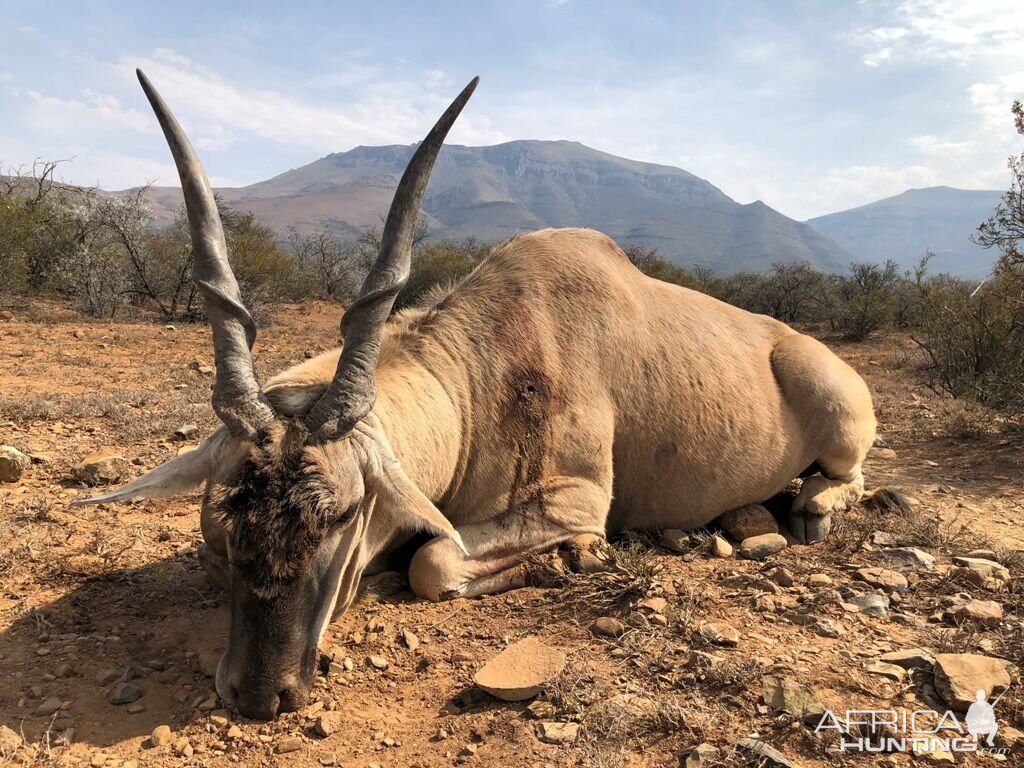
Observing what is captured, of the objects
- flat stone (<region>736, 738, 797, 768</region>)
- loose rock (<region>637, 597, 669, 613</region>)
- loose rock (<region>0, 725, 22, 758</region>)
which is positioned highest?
loose rock (<region>637, 597, 669, 613</region>)

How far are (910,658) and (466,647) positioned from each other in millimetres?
2115

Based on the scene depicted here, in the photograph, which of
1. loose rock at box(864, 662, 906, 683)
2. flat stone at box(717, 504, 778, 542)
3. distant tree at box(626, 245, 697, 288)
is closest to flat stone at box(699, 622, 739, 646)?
loose rock at box(864, 662, 906, 683)

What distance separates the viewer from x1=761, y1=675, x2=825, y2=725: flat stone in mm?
2768

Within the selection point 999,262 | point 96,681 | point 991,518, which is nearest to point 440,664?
point 96,681

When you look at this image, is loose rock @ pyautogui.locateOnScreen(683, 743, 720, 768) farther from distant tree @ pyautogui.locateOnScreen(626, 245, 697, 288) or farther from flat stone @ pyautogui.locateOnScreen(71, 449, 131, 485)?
distant tree @ pyautogui.locateOnScreen(626, 245, 697, 288)

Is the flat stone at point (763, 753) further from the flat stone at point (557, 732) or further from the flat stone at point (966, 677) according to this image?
the flat stone at point (966, 677)

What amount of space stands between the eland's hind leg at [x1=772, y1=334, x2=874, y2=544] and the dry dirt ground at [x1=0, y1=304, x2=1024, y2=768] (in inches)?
12.5

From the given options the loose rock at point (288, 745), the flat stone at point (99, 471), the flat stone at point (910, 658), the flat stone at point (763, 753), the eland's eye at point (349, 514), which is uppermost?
the eland's eye at point (349, 514)

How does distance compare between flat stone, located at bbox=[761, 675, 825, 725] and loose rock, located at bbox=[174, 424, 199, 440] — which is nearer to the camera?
flat stone, located at bbox=[761, 675, 825, 725]

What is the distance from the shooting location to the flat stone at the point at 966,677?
2840 mm

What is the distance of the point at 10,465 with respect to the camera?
17.2ft

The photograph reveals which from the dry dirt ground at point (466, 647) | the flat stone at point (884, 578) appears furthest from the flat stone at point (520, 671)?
the flat stone at point (884, 578)

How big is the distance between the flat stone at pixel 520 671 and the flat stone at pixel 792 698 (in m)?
0.90

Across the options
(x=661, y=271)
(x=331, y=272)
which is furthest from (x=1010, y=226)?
(x=331, y=272)
